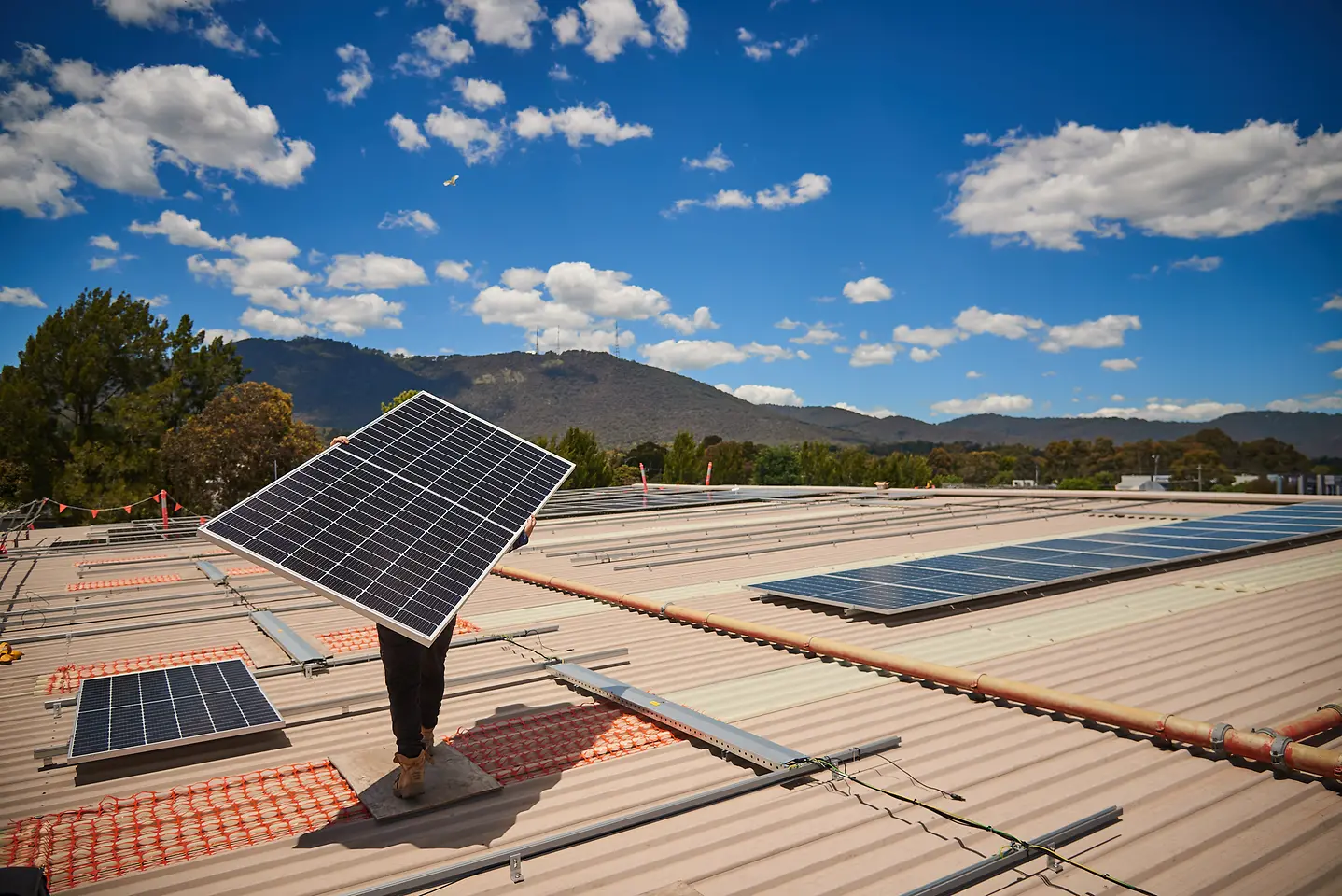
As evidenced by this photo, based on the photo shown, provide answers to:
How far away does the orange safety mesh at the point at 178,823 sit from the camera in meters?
5.52

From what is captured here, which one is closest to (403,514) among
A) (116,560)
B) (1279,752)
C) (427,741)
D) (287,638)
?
(427,741)

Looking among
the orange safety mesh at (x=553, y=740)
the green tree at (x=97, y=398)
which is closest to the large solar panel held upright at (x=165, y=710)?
the orange safety mesh at (x=553, y=740)

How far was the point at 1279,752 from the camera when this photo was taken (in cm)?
639

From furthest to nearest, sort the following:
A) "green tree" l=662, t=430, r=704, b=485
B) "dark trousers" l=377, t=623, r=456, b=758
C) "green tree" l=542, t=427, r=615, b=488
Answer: "green tree" l=662, t=430, r=704, b=485
"green tree" l=542, t=427, r=615, b=488
"dark trousers" l=377, t=623, r=456, b=758

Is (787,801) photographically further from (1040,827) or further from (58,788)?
(58,788)

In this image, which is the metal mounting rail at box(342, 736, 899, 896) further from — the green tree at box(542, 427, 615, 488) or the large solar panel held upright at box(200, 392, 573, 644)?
the green tree at box(542, 427, 615, 488)

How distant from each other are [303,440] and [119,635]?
44454mm

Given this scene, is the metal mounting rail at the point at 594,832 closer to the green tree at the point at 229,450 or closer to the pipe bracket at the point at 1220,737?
the pipe bracket at the point at 1220,737

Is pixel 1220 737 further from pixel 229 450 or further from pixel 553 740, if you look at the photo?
pixel 229 450

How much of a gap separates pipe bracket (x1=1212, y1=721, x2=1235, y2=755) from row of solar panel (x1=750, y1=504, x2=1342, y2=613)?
531cm

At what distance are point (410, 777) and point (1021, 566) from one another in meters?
12.8

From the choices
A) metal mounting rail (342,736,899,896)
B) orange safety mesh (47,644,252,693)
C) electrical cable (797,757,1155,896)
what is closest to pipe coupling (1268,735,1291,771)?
electrical cable (797,757,1155,896)

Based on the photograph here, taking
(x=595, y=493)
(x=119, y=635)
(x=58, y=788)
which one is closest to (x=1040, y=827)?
(x=58, y=788)

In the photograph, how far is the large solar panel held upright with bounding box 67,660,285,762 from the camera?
7.18 metres
